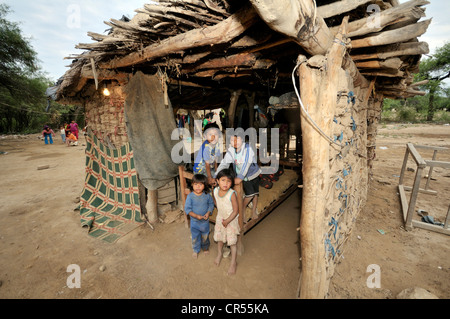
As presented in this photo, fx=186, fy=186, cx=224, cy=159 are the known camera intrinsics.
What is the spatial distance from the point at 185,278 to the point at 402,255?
361 centimetres

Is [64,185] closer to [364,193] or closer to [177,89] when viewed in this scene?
[177,89]

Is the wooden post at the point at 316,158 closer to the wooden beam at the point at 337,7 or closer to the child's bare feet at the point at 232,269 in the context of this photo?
the wooden beam at the point at 337,7

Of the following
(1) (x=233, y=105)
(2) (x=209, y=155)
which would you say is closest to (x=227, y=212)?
(2) (x=209, y=155)

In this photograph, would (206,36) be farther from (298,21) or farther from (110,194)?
(110,194)

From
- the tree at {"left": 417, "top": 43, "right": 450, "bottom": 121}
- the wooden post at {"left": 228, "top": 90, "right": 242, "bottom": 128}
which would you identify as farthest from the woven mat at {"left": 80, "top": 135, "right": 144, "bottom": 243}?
the tree at {"left": 417, "top": 43, "right": 450, "bottom": 121}

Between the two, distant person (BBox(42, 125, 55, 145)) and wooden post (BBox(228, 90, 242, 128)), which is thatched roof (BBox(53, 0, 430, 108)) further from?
distant person (BBox(42, 125, 55, 145))

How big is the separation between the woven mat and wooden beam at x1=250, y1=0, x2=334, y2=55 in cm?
375

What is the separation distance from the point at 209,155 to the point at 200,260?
1878 mm

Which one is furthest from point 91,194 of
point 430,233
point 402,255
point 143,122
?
point 430,233

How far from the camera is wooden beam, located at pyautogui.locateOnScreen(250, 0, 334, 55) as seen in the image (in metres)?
1.31

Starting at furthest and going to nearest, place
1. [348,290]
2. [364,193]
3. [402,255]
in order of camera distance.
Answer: [364,193], [402,255], [348,290]

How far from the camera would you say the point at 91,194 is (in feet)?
16.1

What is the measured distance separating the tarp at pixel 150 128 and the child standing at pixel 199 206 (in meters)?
1.42
